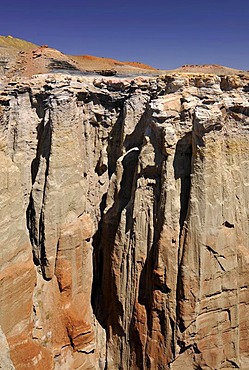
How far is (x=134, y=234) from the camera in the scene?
39.7 feet

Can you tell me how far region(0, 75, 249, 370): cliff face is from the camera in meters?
11.2

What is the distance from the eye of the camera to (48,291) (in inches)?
479

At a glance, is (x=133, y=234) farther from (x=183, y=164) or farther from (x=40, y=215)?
(x=40, y=215)

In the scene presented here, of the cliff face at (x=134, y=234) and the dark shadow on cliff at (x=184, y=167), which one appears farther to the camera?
the dark shadow on cliff at (x=184, y=167)

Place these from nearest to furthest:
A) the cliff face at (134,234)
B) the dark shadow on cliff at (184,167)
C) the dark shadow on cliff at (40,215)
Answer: the cliff face at (134,234)
the dark shadow on cliff at (184,167)
the dark shadow on cliff at (40,215)

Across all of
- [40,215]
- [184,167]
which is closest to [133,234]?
[184,167]

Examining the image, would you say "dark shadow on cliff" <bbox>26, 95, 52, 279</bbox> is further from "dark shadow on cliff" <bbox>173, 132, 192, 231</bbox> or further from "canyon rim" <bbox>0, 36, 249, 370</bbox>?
"dark shadow on cliff" <bbox>173, 132, 192, 231</bbox>

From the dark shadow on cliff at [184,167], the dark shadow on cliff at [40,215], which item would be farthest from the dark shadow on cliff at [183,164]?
the dark shadow on cliff at [40,215]

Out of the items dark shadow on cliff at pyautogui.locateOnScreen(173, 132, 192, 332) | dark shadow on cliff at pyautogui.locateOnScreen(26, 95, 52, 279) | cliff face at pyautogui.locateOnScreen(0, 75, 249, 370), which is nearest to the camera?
cliff face at pyautogui.locateOnScreen(0, 75, 249, 370)

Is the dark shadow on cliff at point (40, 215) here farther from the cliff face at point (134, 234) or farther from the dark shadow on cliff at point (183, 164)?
the dark shadow on cliff at point (183, 164)

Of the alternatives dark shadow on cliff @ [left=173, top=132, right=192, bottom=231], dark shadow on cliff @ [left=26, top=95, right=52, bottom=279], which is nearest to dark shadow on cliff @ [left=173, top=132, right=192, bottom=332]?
dark shadow on cliff @ [left=173, top=132, right=192, bottom=231]

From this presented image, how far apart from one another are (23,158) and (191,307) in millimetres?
7349

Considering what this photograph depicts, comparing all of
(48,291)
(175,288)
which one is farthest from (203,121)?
(48,291)

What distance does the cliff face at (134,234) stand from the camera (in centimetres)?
1117
